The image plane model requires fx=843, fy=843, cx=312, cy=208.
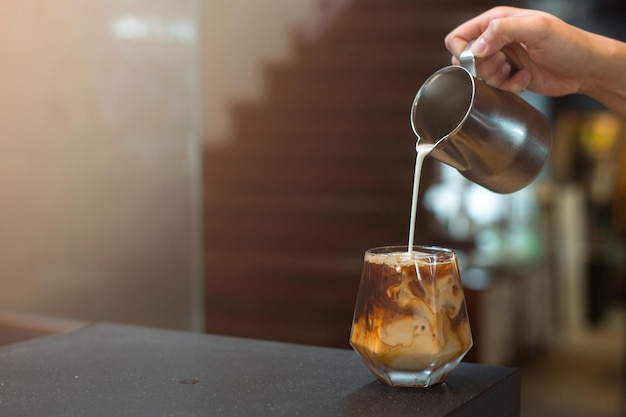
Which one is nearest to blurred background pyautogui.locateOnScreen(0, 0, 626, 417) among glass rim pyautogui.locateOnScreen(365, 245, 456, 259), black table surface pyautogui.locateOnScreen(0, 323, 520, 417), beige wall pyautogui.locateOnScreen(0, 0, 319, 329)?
beige wall pyautogui.locateOnScreen(0, 0, 319, 329)

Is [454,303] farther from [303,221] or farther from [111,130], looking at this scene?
[303,221]

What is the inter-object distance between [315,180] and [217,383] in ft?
6.46

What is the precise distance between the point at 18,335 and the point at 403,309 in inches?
35.7

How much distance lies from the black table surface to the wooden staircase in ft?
4.70

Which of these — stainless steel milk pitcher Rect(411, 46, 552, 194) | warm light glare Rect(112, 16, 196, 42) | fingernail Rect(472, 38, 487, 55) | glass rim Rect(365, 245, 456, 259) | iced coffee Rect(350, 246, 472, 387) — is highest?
warm light glare Rect(112, 16, 196, 42)

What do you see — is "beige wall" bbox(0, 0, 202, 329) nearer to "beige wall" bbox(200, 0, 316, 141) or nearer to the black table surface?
"beige wall" bbox(200, 0, 316, 141)

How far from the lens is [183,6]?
220 cm

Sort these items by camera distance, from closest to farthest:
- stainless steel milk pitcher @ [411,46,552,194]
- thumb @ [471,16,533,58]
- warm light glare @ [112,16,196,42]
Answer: stainless steel milk pitcher @ [411,46,552,194] → thumb @ [471,16,533,58] → warm light glare @ [112,16,196,42]

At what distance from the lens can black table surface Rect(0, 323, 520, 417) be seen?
2.79ft

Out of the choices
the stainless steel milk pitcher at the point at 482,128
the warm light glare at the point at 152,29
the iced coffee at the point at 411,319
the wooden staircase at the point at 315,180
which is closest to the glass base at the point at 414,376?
the iced coffee at the point at 411,319

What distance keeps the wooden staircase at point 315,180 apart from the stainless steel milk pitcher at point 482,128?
144 centimetres

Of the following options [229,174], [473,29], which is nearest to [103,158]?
[229,174]

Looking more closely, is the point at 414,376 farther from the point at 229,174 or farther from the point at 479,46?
the point at 229,174

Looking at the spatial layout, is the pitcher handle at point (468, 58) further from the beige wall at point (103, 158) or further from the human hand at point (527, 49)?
the beige wall at point (103, 158)
